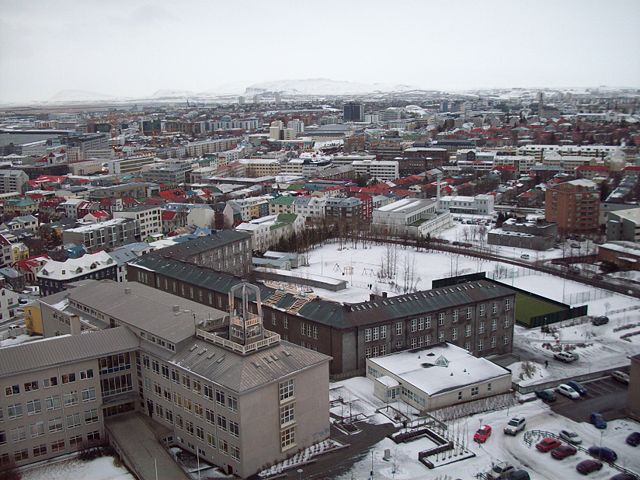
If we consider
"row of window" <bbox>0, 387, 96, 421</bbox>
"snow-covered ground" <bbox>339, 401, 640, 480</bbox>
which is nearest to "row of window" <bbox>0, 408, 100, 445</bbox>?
"row of window" <bbox>0, 387, 96, 421</bbox>

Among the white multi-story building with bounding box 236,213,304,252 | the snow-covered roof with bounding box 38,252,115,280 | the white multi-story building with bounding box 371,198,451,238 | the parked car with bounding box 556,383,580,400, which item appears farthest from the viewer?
the white multi-story building with bounding box 371,198,451,238

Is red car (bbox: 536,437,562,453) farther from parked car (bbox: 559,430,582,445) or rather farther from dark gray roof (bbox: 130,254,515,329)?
dark gray roof (bbox: 130,254,515,329)

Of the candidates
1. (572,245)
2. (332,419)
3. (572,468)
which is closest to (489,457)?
(572,468)

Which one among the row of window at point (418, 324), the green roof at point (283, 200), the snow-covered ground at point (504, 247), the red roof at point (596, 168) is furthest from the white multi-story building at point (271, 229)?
the red roof at point (596, 168)

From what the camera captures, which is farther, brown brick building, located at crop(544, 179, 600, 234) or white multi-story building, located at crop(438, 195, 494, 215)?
white multi-story building, located at crop(438, 195, 494, 215)

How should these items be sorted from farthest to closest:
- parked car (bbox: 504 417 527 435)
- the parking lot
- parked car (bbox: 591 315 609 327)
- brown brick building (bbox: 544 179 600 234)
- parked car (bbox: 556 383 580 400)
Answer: brown brick building (bbox: 544 179 600 234) < parked car (bbox: 591 315 609 327) < parked car (bbox: 556 383 580 400) < the parking lot < parked car (bbox: 504 417 527 435)
